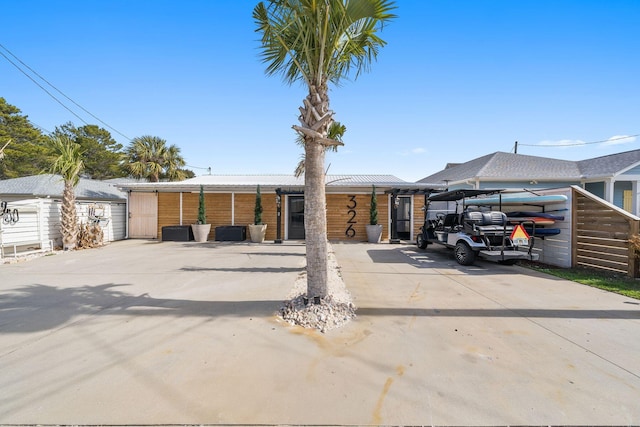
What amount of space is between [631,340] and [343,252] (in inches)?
274

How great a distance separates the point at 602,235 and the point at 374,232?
282 inches

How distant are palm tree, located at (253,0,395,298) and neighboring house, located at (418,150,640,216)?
12006 mm

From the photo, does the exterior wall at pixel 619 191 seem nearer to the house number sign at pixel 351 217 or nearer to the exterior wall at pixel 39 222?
the house number sign at pixel 351 217

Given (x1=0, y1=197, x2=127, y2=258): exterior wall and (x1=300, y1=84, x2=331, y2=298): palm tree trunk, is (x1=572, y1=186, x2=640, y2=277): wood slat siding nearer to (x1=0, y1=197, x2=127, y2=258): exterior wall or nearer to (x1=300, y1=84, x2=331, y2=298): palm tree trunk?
(x1=300, y1=84, x2=331, y2=298): palm tree trunk

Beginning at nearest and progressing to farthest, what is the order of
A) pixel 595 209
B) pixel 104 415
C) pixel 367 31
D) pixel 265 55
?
1. pixel 104 415
2. pixel 367 31
3. pixel 265 55
4. pixel 595 209

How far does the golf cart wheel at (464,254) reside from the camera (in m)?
7.02

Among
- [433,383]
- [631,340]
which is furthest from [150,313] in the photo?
[631,340]

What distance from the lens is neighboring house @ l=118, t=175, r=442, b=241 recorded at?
12.9m

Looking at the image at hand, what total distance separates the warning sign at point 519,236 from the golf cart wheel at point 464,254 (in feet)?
3.22

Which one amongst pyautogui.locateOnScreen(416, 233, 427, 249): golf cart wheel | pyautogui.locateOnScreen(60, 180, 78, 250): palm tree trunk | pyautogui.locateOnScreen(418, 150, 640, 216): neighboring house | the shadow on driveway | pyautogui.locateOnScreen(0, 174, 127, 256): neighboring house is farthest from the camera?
pyautogui.locateOnScreen(418, 150, 640, 216): neighboring house

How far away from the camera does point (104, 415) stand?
1885mm

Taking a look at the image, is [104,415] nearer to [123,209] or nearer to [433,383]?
[433,383]

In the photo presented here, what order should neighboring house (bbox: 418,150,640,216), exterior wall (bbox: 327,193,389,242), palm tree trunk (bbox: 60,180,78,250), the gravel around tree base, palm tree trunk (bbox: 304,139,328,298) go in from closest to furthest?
the gravel around tree base → palm tree trunk (bbox: 304,139,328,298) → palm tree trunk (bbox: 60,180,78,250) → neighboring house (bbox: 418,150,640,216) → exterior wall (bbox: 327,193,389,242)

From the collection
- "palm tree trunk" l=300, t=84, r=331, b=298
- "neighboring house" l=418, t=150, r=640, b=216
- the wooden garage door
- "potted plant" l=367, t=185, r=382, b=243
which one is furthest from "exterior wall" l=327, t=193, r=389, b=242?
"palm tree trunk" l=300, t=84, r=331, b=298
